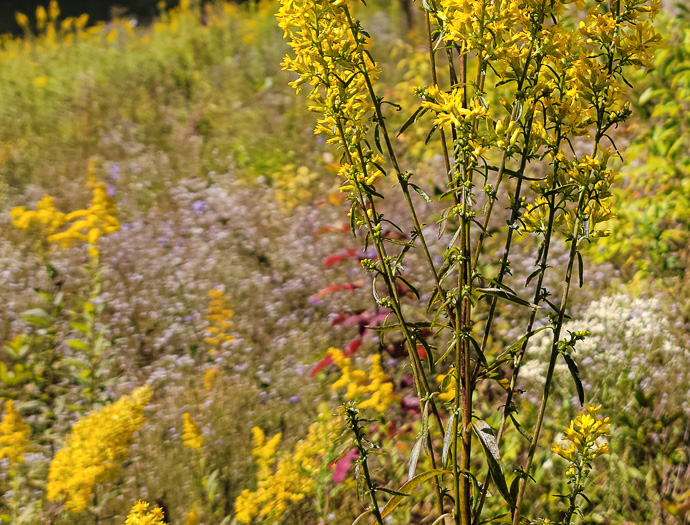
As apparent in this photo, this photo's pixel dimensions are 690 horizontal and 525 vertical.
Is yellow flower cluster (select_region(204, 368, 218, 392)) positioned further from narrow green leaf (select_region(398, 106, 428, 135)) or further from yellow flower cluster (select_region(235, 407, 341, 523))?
narrow green leaf (select_region(398, 106, 428, 135))

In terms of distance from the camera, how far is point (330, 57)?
1.11m

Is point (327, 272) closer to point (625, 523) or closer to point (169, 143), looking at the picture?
point (625, 523)

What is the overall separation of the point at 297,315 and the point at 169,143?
2.64 meters

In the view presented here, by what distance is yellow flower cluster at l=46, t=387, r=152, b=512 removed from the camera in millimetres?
1807

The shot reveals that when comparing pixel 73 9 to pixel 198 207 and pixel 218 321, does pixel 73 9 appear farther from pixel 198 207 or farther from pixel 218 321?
pixel 218 321

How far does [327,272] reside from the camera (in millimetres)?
3299

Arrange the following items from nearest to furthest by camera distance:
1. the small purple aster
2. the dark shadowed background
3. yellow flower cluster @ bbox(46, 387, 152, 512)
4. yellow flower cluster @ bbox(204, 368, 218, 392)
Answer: yellow flower cluster @ bbox(46, 387, 152, 512)
yellow flower cluster @ bbox(204, 368, 218, 392)
the small purple aster
the dark shadowed background

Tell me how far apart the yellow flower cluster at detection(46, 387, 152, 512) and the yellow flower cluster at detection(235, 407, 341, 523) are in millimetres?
449

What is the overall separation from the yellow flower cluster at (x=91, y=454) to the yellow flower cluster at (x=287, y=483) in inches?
17.7

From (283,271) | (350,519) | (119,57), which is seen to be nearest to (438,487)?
(350,519)

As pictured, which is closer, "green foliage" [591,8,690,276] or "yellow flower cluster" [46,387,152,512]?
"yellow flower cluster" [46,387,152,512]

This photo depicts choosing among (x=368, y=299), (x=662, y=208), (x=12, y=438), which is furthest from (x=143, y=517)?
(x=662, y=208)

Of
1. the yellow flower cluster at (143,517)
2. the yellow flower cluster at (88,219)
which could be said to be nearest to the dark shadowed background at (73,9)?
the yellow flower cluster at (88,219)

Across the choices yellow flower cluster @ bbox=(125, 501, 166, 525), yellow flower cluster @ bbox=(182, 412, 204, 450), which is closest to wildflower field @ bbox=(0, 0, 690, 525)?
yellow flower cluster @ bbox=(182, 412, 204, 450)
